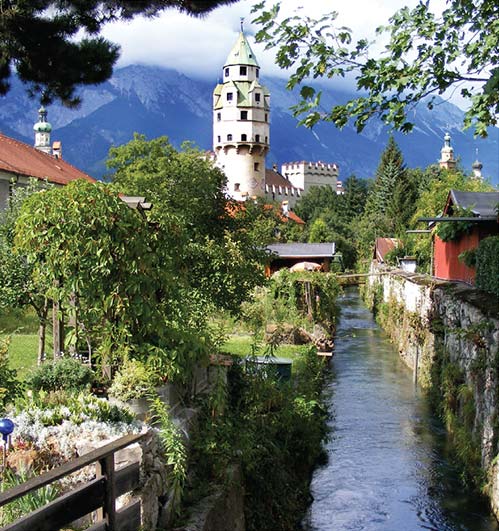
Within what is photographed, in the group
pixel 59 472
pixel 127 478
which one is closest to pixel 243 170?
pixel 127 478

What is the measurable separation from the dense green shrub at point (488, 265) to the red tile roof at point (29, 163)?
52.8ft

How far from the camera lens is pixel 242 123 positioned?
93250 mm

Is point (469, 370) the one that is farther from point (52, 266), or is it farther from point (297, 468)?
point (52, 266)

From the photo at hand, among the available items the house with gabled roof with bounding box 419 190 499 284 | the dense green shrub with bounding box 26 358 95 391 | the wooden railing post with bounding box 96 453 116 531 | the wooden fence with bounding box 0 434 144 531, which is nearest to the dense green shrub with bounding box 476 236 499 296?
the house with gabled roof with bounding box 419 190 499 284

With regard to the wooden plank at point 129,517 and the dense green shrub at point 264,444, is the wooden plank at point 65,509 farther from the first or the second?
the dense green shrub at point 264,444

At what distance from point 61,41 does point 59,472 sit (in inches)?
218

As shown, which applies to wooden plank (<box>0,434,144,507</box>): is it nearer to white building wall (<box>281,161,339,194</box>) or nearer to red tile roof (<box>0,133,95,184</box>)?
red tile roof (<box>0,133,95,184</box>)

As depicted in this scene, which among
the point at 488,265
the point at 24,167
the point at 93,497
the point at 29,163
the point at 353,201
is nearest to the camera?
the point at 93,497

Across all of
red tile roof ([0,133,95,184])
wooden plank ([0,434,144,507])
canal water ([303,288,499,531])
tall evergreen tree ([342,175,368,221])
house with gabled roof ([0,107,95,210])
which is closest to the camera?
wooden plank ([0,434,144,507])

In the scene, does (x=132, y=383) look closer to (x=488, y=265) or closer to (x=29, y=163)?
(x=488, y=265)

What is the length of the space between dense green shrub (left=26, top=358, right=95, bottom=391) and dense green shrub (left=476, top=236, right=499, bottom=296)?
32.9ft

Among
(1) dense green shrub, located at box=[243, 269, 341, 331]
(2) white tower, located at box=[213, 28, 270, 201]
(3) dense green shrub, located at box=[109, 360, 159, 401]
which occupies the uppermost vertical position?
(2) white tower, located at box=[213, 28, 270, 201]

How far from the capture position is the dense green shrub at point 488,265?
1577 cm

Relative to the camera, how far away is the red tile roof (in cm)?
3090
